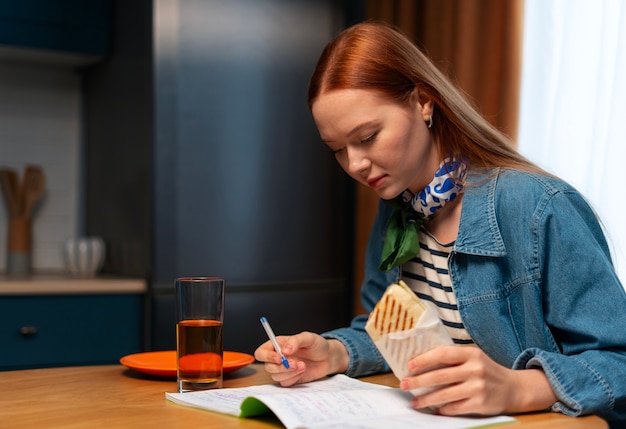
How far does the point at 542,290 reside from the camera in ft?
4.32

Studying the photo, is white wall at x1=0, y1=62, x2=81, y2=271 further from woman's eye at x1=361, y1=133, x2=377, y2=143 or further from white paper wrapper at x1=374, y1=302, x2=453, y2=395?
white paper wrapper at x1=374, y1=302, x2=453, y2=395

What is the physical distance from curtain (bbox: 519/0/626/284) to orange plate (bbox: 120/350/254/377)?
1158mm

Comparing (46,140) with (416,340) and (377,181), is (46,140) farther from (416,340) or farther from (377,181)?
(416,340)

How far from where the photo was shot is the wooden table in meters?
1.05

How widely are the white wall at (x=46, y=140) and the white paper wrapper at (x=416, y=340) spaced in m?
2.48

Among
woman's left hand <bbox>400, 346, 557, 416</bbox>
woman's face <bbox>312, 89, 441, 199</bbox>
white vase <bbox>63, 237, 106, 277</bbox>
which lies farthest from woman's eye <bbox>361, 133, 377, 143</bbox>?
white vase <bbox>63, 237, 106, 277</bbox>

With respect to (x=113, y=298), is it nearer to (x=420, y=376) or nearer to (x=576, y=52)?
(x=576, y=52)

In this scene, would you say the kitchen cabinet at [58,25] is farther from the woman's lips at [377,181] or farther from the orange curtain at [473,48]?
the woman's lips at [377,181]

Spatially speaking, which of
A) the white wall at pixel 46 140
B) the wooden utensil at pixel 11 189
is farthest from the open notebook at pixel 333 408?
the white wall at pixel 46 140

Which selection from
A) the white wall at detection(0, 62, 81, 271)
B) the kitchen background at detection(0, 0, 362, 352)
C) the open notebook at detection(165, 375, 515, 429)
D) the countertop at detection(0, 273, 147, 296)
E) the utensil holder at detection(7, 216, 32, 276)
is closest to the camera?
the open notebook at detection(165, 375, 515, 429)

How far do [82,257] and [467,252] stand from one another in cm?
191

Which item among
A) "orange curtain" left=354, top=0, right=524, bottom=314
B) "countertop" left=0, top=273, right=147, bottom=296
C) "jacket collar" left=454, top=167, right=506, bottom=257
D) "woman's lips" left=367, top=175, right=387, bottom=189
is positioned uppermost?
"orange curtain" left=354, top=0, right=524, bottom=314

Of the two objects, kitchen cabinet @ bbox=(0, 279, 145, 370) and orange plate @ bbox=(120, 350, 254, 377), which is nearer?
orange plate @ bbox=(120, 350, 254, 377)

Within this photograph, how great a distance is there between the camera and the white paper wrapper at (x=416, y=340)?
1046mm
